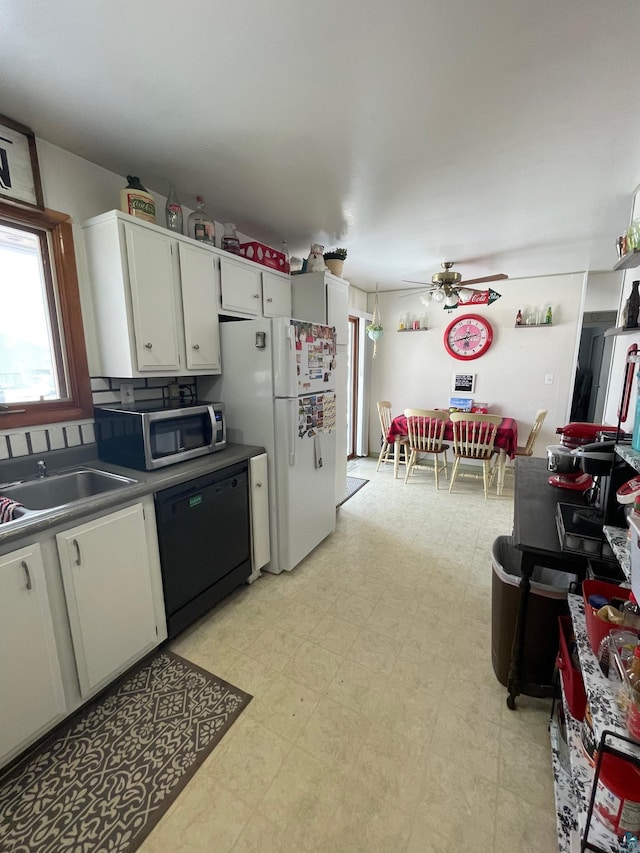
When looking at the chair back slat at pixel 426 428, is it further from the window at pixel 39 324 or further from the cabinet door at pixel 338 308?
the window at pixel 39 324

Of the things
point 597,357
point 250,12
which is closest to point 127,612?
point 250,12

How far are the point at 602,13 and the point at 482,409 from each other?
3739 mm

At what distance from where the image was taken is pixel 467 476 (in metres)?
4.50

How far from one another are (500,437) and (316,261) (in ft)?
8.52

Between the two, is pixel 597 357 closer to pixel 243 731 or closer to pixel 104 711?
pixel 243 731

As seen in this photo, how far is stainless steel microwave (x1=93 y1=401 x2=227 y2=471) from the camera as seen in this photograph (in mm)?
1721

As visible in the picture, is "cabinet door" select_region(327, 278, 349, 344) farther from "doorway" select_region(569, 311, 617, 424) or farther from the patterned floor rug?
"doorway" select_region(569, 311, 617, 424)

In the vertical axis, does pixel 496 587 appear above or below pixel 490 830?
above

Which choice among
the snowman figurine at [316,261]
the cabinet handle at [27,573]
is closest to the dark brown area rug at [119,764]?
the cabinet handle at [27,573]

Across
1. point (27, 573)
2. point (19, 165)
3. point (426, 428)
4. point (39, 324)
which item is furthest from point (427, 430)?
point (19, 165)

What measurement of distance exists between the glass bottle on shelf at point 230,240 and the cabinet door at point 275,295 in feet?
0.81

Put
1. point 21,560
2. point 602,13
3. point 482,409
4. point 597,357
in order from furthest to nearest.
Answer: point 597,357 < point 482,409 < point 21,560 < point 602,13

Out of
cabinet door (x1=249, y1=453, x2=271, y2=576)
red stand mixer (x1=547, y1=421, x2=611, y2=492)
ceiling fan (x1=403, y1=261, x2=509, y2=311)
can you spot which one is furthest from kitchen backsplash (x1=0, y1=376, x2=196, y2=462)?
ceiling fan (x1=403, y1=261, x2=509, y2=311)

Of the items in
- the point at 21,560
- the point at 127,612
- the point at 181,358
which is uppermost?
the point at 181,358
